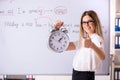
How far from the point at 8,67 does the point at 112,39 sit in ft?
4.56

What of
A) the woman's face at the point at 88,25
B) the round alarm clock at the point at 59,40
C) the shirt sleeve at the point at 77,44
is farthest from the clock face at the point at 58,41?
the woman's face at the point at 88,25

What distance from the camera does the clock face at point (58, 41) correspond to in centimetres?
324

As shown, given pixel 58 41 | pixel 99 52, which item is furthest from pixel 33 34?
pixel 99 52

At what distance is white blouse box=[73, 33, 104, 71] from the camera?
3.10 m

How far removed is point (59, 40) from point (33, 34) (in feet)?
1.14

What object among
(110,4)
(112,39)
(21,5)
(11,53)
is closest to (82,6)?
(110,4)

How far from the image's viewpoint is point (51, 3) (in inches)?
127

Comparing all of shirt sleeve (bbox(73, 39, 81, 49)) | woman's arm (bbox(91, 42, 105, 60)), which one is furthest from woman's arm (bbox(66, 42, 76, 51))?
woman's arm (bbox(91, 42, 105, 60))

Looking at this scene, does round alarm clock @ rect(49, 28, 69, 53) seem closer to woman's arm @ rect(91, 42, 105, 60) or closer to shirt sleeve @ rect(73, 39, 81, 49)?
shirt sleeve @ rect(73, 39, 81, 49)

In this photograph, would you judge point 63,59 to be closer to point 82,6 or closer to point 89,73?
Result: point 89,73

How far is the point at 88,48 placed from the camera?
3123 millimetres

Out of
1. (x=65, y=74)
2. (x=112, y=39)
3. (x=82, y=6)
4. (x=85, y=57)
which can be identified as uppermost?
(x=82, y=6)

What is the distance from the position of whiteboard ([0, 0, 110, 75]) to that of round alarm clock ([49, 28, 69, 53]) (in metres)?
0.05

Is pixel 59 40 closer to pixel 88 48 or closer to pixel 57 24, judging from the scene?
pixel 57 24
